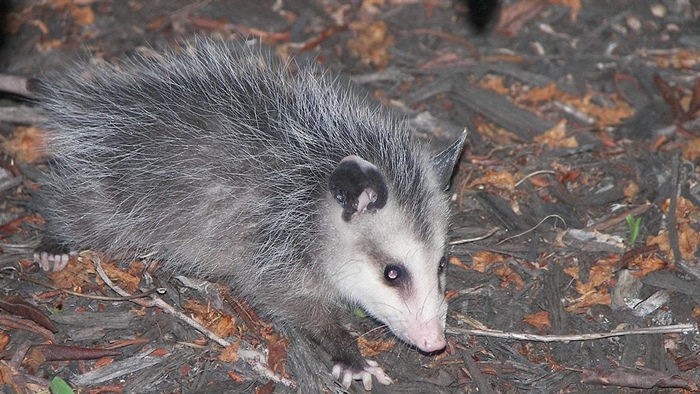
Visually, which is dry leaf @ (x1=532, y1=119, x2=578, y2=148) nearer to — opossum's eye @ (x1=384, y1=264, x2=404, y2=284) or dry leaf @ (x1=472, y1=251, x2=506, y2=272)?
dry leaf @ (x1=472, y1=251, x2=506, y2=272)

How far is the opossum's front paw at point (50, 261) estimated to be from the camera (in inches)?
138

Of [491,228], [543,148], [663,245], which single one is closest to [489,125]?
[543,148]

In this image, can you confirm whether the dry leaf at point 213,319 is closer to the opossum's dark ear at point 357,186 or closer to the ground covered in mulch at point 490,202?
the ground covered in mulch at point 490,202

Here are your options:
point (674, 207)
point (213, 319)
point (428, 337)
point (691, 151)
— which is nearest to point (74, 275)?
point (213, 319)

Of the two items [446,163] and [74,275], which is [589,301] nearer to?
[446,163]

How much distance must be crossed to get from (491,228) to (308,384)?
3.61ft

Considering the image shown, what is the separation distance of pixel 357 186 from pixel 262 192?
1.52 ft

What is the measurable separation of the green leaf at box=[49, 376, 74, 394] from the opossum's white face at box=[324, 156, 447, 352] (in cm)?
97

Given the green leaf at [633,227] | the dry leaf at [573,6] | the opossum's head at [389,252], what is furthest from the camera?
the dry leaf at [573,6]

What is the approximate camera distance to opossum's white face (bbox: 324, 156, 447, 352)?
302 cm

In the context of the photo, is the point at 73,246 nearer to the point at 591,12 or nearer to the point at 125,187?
the point at 125,187

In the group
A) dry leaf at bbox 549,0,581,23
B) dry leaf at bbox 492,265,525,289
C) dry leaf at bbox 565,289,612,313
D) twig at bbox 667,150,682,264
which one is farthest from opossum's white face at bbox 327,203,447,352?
dry leaf at bbox 549,0,581,23

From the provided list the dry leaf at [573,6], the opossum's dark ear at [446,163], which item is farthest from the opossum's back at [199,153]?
the dry leaf at [573,6]

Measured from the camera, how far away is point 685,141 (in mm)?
4184
